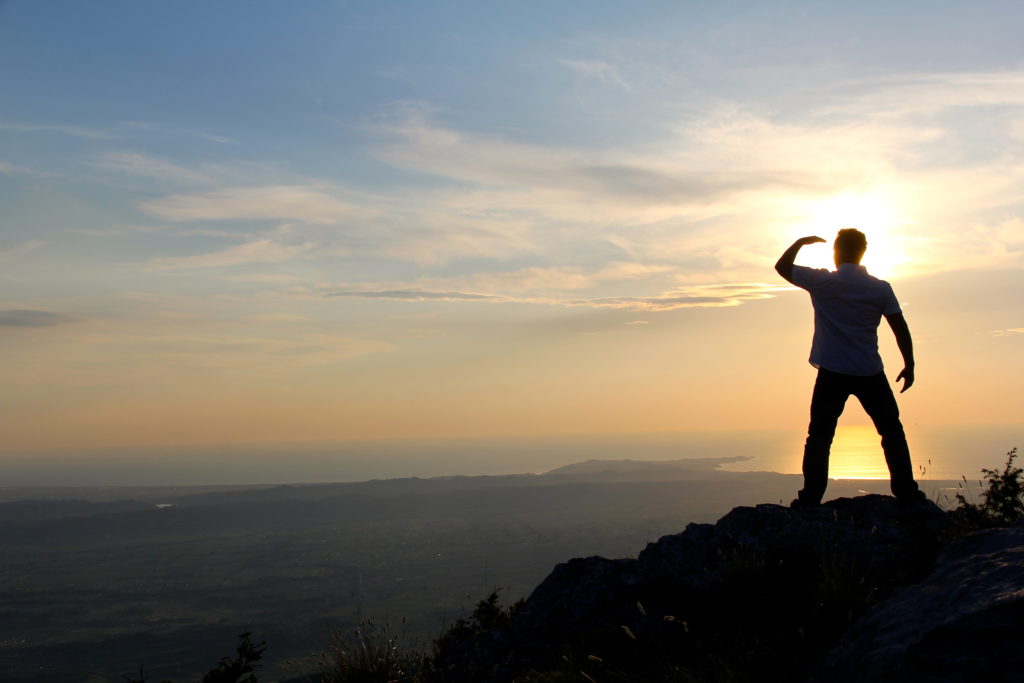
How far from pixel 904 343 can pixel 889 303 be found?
1.42 ft

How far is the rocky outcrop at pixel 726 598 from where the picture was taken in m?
4.70

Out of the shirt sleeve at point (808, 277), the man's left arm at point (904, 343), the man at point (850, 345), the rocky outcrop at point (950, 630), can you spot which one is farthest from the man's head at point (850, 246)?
the rocky outcrop at point (950, 630)

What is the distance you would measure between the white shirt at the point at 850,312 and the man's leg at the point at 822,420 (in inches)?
5.6

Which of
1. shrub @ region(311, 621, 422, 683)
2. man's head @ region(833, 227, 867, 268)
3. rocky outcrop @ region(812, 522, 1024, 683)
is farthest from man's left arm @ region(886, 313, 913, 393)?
shrub @ region(311, 621, 422, 683)

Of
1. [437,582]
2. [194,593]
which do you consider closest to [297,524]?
[194,593]

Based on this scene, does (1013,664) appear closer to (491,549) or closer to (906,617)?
(906,617)

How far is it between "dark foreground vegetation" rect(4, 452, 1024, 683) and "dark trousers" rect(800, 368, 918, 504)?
337mm

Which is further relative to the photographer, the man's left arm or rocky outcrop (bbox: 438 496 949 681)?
the man's left arm

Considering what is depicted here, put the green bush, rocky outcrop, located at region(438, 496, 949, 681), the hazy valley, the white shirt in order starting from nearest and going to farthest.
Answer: rocky outcrop, located at region(438, 496, 949, 681) < the green bush < the white shirt < the hazy valley

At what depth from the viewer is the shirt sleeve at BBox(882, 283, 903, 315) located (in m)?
6.65

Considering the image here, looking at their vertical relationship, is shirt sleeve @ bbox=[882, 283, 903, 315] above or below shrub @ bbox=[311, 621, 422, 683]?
above

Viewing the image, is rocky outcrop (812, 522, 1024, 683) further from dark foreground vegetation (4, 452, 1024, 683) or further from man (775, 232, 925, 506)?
man (775, 232, 925, 506)

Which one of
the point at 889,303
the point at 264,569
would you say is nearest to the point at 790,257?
the point at 889,303

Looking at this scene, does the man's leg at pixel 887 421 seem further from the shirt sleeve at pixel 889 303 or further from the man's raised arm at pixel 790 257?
the man's raised arm at pixel 790 257
